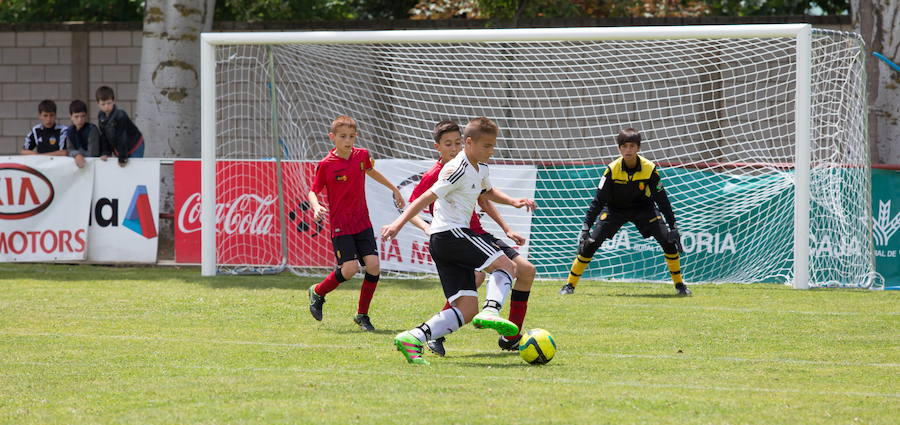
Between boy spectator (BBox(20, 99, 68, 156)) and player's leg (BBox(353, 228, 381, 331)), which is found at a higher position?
boy spectator (BBox(20, 99, 68, 156))

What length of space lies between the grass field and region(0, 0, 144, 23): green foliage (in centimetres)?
1357

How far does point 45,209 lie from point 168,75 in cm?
247

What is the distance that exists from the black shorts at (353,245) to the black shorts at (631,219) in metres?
3.15

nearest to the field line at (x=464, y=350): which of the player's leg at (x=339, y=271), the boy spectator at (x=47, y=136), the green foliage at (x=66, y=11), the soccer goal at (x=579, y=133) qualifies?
Answer: the player's leg at (x=339, y=271)

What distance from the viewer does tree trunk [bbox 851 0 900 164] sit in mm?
13570

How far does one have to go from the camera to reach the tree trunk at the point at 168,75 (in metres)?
15.0

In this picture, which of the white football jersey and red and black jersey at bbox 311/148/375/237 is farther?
red and black jersey at bbox 311/148/375/237

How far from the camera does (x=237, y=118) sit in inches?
619

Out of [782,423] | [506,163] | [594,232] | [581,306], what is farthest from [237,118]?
[782,423]

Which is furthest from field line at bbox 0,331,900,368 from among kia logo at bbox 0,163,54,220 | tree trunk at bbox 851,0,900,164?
tree trunk at bbox 851,0,900,164

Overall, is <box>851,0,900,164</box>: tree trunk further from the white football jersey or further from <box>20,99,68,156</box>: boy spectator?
<box>20,99,68,156</box>: boy spectator

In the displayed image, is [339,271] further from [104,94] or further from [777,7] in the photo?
[777,7]

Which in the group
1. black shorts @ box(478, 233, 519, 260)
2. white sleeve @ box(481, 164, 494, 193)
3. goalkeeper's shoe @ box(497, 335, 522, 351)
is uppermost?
white sleeve @ box(481, 164, 494, 193)

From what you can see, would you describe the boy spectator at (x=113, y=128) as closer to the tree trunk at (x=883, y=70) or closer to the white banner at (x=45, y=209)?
the white banner at (x=45, y=209)
